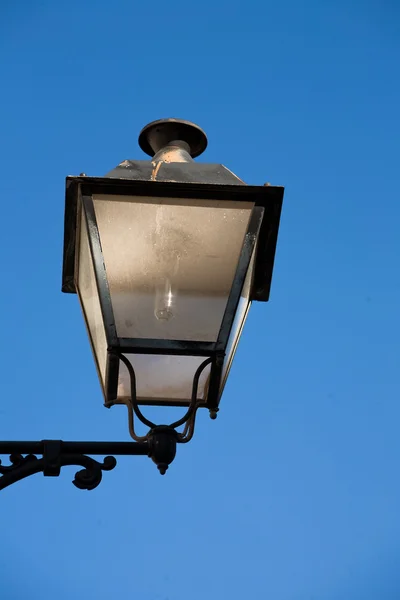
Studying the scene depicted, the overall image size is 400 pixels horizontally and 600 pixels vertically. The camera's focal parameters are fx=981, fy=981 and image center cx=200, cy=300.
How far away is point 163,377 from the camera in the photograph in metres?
3.27

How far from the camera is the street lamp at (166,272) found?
3.13m

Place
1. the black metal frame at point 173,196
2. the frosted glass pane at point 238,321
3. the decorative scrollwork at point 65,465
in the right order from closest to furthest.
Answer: the decorative scrollwork at point 65,465 → the black metal frame at point 173,196 → the frosted glass pane at point 238,321

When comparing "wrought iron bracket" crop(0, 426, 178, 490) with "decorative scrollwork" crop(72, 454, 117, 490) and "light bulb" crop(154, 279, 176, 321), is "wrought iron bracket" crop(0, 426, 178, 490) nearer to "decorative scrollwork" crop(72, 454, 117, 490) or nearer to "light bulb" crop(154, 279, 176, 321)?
"decorative scrollwork" crop(72, 454, 117, 490)

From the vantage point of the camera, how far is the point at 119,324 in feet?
10.3

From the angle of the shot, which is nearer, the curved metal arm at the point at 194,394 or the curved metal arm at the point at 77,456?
the curved metal arm at the point at 77,456

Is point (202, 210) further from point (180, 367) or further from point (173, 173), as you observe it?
point (180, 367)

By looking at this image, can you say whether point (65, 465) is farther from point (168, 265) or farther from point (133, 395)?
point (168, 265)

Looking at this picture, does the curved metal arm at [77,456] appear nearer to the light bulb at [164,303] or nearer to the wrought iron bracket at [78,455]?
the wrought iron bracket at [78,455]

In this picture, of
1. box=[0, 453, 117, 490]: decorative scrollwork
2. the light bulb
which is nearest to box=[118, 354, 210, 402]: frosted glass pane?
the light bulb

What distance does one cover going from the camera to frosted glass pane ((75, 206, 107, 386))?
10.7 feet

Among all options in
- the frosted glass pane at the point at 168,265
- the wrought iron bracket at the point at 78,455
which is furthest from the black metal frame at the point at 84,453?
the frosted glass pane at the point at 168,265

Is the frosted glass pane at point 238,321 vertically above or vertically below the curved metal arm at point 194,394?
above

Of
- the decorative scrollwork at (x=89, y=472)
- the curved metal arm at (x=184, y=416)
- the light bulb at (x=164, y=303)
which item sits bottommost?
the decorative scrollwork at (x=89, y=472)

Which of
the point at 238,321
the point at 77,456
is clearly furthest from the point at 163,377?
the point at 77,456
